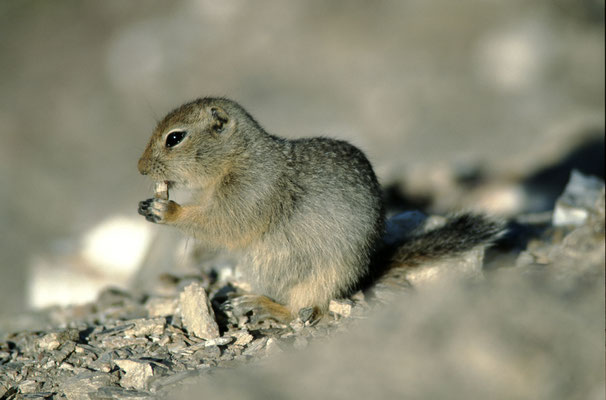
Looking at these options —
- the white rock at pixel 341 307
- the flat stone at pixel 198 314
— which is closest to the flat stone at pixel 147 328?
the flat stone at pixel 198 314

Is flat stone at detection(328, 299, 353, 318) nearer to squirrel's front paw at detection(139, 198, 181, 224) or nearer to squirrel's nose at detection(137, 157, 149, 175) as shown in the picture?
squirrel's front paw at detection(139, 198, 181, 224)

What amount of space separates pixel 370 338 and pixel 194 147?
1.92 metres

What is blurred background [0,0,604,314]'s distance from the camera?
10117mm

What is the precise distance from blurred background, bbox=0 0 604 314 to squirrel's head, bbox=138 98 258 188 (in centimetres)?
476

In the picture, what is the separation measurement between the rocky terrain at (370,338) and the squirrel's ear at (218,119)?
3.63 ft

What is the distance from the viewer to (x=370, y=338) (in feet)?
10.4

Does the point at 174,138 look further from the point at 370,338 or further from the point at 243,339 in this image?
the point at 370,338

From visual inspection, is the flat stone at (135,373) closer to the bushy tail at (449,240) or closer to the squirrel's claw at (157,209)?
the squirrel's claw at (157,209)

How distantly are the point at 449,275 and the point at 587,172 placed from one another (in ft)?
18.1

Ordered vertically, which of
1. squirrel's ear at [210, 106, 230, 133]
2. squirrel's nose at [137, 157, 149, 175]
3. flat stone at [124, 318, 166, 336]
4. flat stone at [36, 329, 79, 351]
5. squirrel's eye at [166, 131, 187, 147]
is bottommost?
flat stone at [124, 318, 166, 336]

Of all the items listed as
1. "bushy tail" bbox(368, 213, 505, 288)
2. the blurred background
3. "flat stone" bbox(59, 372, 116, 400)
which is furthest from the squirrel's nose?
the blurred background

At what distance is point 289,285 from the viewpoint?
435 centimetres

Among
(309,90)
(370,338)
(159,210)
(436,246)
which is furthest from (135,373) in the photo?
(309,90)

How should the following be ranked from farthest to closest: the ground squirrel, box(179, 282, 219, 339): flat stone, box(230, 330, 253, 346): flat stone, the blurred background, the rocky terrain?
1. the blurred background
2. the ground squirrel
3. box(179, 282, 219, 339): flat stone
4. box(230, 330, 253, 346): flat stone
5. the rocky terrain
